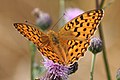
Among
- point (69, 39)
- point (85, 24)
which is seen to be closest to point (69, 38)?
point (69, 39)

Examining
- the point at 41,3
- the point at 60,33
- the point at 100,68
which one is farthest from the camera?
the point at 41,3

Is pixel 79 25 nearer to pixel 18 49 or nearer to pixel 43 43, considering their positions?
pixel 43 43

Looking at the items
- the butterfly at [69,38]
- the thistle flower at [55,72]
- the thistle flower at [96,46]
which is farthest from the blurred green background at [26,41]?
the butterfly at [69,38]

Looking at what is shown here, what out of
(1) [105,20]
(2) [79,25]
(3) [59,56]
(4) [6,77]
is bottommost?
(3) [59,56]

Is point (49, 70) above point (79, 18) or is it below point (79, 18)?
below

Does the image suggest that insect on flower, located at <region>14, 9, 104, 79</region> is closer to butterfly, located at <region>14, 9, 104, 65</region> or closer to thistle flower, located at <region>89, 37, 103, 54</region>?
butterfly, located at <region>14, 9, 104, 65</region>

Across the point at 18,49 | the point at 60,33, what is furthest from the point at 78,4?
the point at 60,33

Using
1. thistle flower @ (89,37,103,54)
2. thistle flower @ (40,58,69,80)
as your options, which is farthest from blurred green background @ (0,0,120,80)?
thistle flower @ (40,58,69,80)
